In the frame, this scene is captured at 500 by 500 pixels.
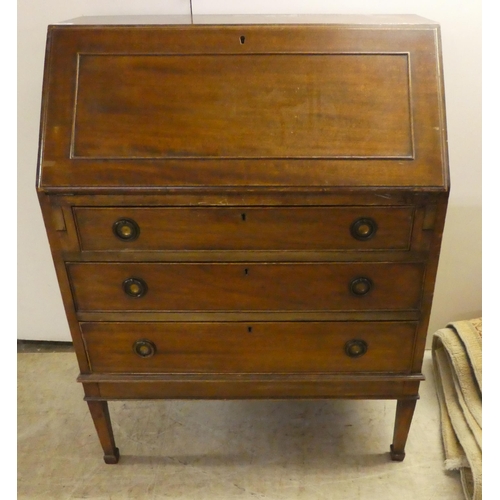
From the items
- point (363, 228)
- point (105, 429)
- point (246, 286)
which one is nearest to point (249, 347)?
point (246, 286)

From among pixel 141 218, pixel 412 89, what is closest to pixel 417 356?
pixel 412 89

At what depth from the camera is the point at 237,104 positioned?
1.38 m

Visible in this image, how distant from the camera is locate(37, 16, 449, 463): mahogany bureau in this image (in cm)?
135

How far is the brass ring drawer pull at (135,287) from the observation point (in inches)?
57.7

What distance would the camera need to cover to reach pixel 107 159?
1.36m

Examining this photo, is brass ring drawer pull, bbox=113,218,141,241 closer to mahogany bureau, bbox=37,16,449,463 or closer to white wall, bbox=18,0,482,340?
mahogany bureau, bbox=37,16,449,463

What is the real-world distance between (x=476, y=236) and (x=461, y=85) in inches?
23.6

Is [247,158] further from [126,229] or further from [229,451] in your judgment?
[229,451]

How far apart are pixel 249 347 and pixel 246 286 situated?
0.68ft

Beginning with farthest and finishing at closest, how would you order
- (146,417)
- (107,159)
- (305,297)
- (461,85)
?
1. (146,417)
2. (461,85)
3. (305,297)
4. (107,159)

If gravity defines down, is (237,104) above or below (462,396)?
above

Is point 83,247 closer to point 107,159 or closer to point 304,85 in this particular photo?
point 107,159

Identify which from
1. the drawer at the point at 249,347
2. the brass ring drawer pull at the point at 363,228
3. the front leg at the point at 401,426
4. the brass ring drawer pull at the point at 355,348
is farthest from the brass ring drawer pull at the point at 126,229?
the front leg at the point at 401,426

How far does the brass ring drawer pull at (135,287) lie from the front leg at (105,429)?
1.47ft
